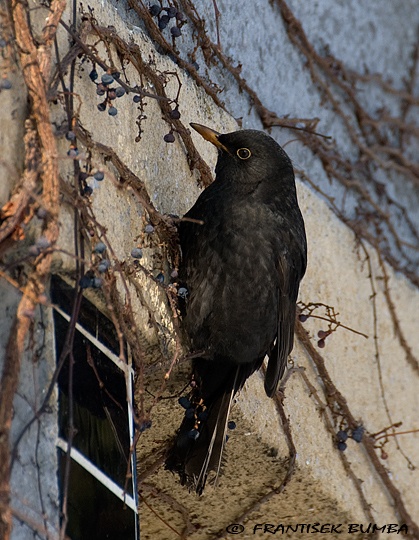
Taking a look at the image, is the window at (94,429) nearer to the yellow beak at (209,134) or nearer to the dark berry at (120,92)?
the dark berry at (120,92)

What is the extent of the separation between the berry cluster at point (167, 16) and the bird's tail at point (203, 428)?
45.2 inches

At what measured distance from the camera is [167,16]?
3.69 m

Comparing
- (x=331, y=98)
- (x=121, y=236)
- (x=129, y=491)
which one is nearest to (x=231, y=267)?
(x=121, y=236)

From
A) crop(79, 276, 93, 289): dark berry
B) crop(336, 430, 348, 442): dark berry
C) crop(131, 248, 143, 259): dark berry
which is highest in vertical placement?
crop(336, 430, 348, 442): dark berry

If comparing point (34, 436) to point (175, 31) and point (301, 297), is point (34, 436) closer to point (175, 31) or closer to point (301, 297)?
point (175, 31)

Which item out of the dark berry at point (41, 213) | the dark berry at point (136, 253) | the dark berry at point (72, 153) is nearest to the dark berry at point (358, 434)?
the dark berry at point (136, 253)

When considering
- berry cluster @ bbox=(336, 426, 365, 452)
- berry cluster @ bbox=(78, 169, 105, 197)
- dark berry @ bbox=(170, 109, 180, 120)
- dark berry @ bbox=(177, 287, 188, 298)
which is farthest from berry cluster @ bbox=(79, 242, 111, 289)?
berry cluster @ bbox=(336, 426, 365, 452)

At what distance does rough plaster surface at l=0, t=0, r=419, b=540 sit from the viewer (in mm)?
3252

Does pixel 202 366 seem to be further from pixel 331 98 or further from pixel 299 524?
pixel 331 98

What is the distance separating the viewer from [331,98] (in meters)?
5.16

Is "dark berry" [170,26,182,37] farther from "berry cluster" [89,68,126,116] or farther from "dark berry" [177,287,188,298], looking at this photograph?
"dark berry" [177,287,188,298]

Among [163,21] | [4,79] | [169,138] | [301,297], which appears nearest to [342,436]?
[301,297]

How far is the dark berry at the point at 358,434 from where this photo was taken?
4289 mm

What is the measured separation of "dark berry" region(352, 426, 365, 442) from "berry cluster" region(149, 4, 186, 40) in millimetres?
1710
